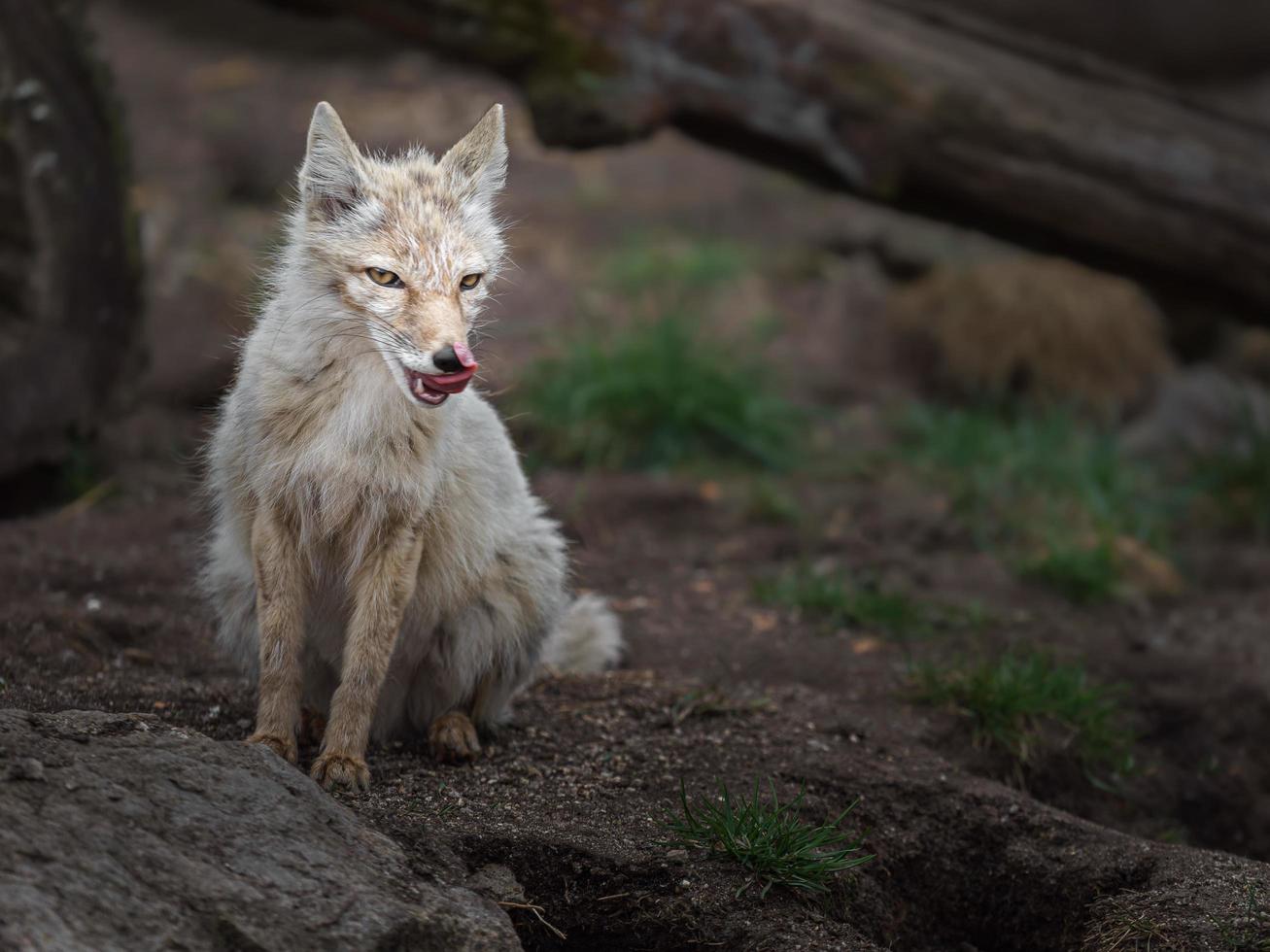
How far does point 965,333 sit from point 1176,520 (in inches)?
89.5

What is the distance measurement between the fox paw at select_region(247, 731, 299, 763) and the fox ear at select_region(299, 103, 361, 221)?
1300 mm

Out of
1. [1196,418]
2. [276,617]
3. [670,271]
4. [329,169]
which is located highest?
[329,169]

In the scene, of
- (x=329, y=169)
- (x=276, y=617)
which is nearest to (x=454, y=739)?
(x=276, y=617)

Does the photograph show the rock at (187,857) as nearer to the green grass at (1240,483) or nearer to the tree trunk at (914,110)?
the tree trunk at (914,110)

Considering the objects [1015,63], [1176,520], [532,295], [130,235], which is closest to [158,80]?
[532,295]

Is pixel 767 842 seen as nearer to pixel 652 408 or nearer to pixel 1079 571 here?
pixel 1079 571

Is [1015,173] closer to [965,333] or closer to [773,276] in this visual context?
[965,333]

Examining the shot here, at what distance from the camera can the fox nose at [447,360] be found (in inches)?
114

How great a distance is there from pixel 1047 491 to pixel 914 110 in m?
2.20

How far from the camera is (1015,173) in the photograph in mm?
5820

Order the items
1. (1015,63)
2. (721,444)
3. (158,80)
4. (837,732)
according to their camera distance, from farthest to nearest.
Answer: (158,80) → (721,444) → (1015,63) → (837,732)

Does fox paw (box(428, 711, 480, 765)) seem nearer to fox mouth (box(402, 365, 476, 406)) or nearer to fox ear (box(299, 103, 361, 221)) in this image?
fox mouth (box(402, 365, 476, 406))

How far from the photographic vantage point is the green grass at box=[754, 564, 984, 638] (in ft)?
17.6

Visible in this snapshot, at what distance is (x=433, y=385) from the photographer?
2.95 meters
